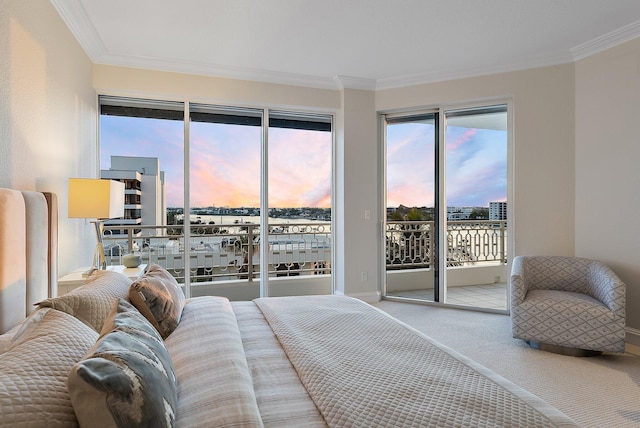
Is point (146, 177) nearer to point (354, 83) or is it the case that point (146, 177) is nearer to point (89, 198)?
point (89, 198)

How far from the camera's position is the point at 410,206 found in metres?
4.71

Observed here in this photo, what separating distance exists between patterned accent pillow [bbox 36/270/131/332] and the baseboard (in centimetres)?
400

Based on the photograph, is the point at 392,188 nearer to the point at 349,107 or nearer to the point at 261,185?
the point at 349,107

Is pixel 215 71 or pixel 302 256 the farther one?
pixel 302 256

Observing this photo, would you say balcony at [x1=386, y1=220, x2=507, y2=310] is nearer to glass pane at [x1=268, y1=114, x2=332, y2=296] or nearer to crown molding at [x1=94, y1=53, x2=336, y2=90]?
glass pane at [x1=268, y1=114, x2=332, y2=296]

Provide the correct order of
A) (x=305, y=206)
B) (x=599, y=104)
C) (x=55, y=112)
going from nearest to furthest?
(x=55, y=112) < (x=599, y=104) < (x=305, y=206)

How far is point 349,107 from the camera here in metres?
4.57

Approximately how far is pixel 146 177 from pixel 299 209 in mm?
1788

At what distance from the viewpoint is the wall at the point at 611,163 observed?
3244 millimetres

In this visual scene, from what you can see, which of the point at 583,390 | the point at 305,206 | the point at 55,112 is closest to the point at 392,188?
the point at 305,206

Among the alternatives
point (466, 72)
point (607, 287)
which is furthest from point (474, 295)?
point (466, 72)

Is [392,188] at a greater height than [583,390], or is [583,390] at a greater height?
[392,188]

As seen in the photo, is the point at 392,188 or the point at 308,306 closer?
the point at 308,306

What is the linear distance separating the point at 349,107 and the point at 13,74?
3.31 metres
